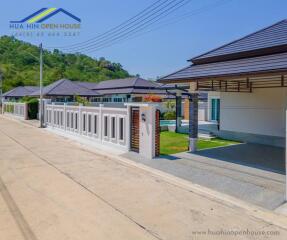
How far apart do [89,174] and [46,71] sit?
56.9 meters

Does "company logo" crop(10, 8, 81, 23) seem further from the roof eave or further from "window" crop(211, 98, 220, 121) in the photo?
the roof eave

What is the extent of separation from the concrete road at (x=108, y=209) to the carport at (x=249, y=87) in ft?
13.3

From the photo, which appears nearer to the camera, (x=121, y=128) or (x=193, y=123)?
(x=193, y=123)

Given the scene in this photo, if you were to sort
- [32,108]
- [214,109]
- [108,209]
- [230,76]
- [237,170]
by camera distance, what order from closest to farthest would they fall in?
[108,209], [237,170], [230,76], [214,109], [32,108]

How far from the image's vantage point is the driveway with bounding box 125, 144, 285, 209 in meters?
7.01

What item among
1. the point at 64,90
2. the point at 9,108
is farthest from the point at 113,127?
the point at 9,108

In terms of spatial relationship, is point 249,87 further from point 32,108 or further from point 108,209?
point 32,108

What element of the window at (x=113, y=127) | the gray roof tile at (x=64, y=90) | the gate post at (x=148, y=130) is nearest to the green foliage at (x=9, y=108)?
the gray roof tile at (x=64, y=90)

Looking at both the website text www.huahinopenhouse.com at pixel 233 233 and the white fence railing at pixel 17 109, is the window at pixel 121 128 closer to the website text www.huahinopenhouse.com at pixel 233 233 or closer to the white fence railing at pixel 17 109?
the website text www.huahinopenhouse.com at pixel 233 233

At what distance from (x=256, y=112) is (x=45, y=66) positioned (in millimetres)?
52923

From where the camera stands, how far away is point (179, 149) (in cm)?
1262

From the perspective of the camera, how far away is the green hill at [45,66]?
57812 millimetres

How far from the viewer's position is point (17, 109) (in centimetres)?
3481

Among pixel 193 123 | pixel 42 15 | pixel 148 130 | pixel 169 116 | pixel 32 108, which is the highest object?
pixel 42 15
